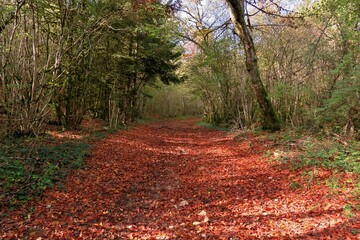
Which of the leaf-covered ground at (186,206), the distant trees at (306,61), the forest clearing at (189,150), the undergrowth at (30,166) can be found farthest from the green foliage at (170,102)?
the leaf-covered ground at (186,206)

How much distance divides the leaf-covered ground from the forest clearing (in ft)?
0.07

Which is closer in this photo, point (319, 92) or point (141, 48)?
point (319, 92)

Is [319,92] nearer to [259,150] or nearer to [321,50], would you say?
[321,50]

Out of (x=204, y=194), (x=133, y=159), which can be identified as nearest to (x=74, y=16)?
(x=133, y=159)

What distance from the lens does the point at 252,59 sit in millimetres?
7578

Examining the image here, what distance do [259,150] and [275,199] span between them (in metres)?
2.84

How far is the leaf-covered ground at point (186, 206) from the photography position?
256 cm

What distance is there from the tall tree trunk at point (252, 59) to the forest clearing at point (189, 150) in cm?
4

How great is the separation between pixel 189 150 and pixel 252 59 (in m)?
3.67

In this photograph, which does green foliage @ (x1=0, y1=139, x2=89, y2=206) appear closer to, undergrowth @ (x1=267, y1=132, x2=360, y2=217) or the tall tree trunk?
undergrowth @ (x1=267, y1=132, x2=360, y2=217)

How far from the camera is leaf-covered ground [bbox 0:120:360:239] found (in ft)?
8.40

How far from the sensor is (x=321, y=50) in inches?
283

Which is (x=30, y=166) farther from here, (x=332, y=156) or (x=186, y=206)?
→ (x=332, y=156)

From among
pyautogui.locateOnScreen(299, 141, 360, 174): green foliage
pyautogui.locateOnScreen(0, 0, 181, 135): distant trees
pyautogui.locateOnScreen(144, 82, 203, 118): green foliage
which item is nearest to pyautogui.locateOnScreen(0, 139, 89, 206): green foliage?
pyautogui.locateOnScreen(0, 0, 181, 135): distant trees
